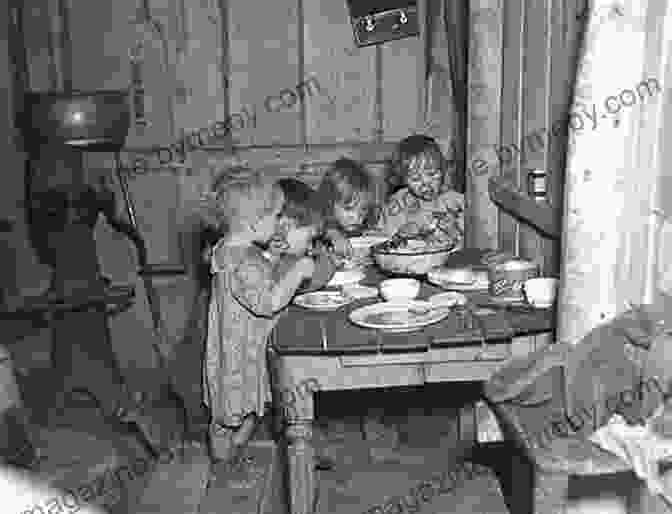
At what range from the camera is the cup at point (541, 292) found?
2.54 metres

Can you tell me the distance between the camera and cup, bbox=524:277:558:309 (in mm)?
2541

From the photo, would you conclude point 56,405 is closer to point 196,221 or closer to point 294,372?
point 196,221

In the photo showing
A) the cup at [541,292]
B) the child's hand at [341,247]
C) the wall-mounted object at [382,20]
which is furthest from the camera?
the wall-mounted object at [382,20]

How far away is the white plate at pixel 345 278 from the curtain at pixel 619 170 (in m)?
1.12

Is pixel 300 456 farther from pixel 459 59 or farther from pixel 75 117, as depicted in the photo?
pixel 459 59

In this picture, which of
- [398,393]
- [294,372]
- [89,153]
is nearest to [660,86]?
[294,372]

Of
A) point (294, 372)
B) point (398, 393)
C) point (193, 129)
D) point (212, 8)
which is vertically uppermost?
point (212, 8)

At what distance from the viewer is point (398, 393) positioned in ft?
14.4

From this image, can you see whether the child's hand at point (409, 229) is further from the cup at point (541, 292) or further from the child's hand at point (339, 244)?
the cup at point (541, 292)

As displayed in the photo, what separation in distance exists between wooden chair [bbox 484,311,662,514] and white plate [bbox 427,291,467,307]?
0.76 metres

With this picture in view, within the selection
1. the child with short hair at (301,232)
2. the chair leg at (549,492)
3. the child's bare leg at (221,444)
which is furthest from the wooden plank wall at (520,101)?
the child's bare leg at (221,444)

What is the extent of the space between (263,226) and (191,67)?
6.70 ft

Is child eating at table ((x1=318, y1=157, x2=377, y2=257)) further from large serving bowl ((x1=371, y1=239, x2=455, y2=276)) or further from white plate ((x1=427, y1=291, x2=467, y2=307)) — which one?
white plate ((x1=427, y1=291, x2=467, y2=307))

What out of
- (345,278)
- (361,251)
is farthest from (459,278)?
(361,251)
